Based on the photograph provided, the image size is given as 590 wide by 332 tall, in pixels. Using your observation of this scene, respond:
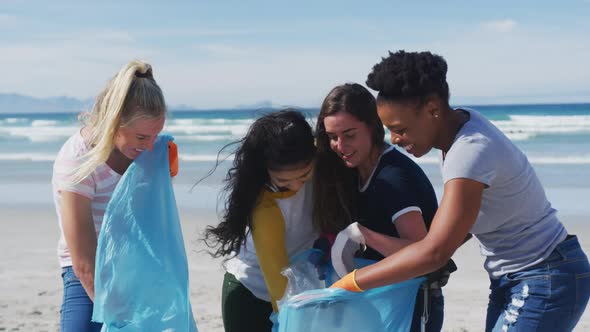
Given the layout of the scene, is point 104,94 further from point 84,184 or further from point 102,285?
point 102,285

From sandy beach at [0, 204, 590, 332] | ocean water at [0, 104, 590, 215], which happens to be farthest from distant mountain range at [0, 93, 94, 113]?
sandy beach at [0, 204, 590, 332]

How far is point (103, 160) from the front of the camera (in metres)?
2.89

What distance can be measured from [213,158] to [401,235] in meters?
16.0

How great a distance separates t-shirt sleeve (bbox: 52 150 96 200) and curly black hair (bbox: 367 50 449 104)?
46.4 inches

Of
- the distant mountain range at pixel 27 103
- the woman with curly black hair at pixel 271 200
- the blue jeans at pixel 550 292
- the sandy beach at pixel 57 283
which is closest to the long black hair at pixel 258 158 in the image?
the woman with curly black hair at pixel 271 200

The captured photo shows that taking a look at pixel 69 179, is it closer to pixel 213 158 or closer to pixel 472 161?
pixel 472 161

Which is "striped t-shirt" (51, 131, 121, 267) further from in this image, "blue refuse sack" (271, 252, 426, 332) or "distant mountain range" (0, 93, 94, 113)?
"distant mountain range" (0, 93, 94, 113)

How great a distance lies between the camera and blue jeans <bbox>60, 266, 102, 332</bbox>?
305cm

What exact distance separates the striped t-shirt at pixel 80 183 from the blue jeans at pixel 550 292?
158cm

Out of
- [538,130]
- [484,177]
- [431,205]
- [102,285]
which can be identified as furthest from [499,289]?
[538,130]

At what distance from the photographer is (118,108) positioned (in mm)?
2857

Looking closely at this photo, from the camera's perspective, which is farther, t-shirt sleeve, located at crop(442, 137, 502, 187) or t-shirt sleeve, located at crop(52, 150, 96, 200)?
t-shirt sleeve, located at crop(52, 150, 96, 200)

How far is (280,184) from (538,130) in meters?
23.9

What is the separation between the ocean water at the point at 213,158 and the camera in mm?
11031
